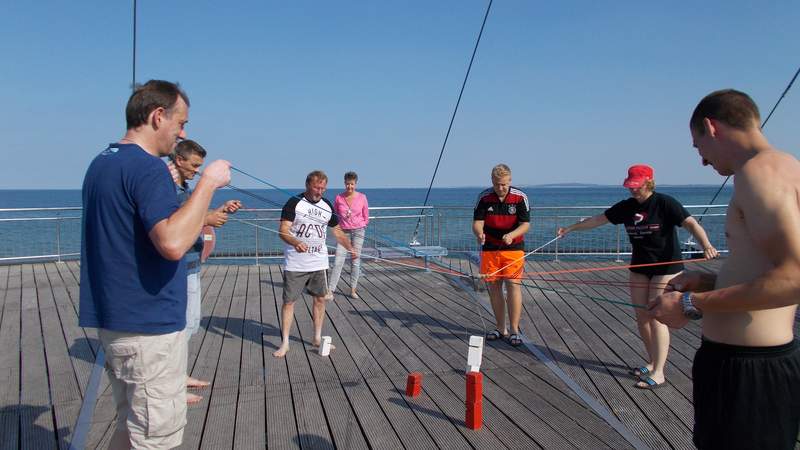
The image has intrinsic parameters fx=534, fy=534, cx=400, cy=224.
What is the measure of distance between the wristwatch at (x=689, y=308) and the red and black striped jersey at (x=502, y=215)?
3253mm

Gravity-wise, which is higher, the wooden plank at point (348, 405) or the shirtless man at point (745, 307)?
the shirtless man at point (745, 307)

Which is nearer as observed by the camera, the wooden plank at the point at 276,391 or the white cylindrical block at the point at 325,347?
the wooden plank at the point at 276,391

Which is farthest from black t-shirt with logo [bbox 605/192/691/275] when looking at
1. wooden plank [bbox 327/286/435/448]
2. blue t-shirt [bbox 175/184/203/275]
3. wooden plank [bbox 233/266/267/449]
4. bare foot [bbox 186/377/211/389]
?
bare foot [bbox 186/377/211/389]

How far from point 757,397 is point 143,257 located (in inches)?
84.4

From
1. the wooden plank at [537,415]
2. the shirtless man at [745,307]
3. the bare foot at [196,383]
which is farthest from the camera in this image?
the bare foot at [196,383]

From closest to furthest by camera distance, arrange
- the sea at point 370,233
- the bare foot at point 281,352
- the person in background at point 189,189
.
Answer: the person in background at point 189,189
the bare foot at point 281,352
the sea at point 370,233

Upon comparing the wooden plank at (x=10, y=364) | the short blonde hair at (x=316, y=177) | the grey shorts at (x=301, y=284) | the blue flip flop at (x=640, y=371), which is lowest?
the wooden plank at (x=10, y=364)

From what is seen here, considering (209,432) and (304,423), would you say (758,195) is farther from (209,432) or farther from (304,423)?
(209,432)

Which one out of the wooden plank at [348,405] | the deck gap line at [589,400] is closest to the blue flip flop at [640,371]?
the deck gap line at [589,400]

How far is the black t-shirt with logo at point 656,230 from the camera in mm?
4066

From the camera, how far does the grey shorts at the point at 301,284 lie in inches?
187

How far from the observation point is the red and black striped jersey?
16.7 feet

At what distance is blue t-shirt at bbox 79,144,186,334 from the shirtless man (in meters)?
1.83

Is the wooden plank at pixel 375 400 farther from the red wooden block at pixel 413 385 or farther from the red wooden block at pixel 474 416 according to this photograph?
the red wooden block at pixel 474 416
